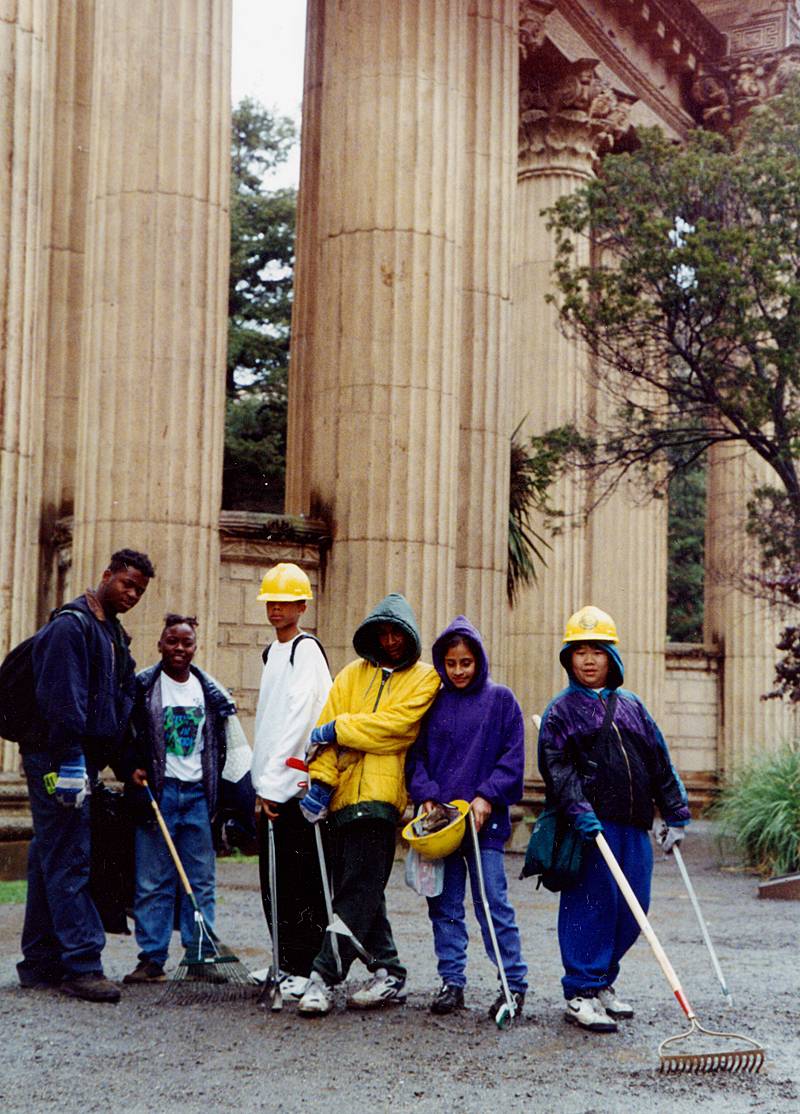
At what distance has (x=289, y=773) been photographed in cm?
820

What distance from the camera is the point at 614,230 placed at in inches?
804

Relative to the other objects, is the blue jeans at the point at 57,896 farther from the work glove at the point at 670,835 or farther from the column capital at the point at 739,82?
the column capital at the point at 739,82

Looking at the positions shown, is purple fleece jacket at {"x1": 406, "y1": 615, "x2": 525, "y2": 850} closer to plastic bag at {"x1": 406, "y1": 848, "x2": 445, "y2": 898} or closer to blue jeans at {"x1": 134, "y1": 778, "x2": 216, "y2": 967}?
plastic bag at {"x1": 406, "y1": 848, "x2": 445, "y2": 898}

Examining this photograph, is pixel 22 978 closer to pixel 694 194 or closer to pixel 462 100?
pixel 462 100

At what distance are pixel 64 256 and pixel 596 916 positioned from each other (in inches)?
442

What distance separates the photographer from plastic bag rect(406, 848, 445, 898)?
788 cm

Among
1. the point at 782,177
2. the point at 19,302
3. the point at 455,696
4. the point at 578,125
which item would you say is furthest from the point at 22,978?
the point at 578,125

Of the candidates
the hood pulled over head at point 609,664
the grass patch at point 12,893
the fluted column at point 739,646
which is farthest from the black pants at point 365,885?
the fluted column at point 739,646

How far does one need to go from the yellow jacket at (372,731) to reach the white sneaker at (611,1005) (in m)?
1.22

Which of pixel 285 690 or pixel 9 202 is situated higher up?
pixel 9 202

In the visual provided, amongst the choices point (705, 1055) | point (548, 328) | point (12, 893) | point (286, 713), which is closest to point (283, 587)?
point (286, 713)

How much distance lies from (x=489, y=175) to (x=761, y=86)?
11.6 meters

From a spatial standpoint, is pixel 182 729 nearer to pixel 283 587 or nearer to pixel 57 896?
pixel 283 587

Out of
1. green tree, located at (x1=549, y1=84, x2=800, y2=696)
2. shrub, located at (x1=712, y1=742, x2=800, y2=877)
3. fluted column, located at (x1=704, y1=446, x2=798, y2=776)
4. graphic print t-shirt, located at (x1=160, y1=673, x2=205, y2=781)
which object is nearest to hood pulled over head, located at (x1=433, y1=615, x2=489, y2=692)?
graphic print t-shirt, located at (x1=160, y1=673, x2=205, y2=781)
